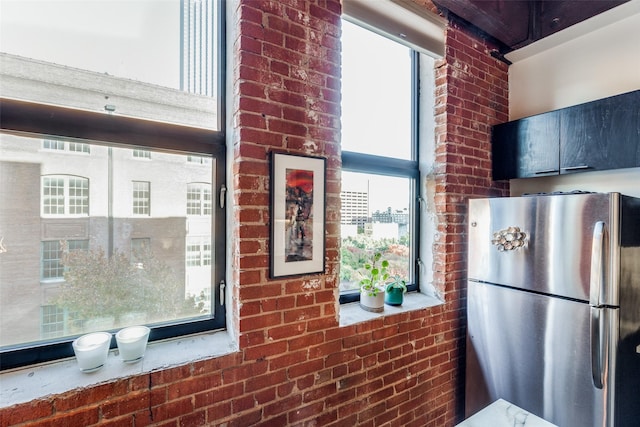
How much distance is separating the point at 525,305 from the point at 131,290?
1.96 metres

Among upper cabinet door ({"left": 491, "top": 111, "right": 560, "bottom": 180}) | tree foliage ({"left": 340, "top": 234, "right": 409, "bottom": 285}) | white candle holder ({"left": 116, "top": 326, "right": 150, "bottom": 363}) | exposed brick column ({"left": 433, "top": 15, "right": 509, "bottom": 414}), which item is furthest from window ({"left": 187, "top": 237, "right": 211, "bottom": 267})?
upper cabinet door ({"left": 491, "top": 111, "right": 560, "bottom": 180})

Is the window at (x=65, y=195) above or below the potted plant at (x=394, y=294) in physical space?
above

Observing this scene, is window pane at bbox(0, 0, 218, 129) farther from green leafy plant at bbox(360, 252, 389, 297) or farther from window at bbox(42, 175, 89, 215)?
green leafy plant at bbox(360, 252, 389, 297)

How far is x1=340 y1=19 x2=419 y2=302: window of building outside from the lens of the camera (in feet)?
6.01

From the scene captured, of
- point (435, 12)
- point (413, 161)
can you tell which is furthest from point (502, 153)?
point (435, 12)

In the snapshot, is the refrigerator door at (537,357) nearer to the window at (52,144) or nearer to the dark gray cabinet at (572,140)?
the dark gray cabinet at (572,140)

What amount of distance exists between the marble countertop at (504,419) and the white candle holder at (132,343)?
1178 mm

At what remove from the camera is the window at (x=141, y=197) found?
50.6 inches

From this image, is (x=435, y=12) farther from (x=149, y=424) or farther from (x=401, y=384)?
(x=149, y=424)

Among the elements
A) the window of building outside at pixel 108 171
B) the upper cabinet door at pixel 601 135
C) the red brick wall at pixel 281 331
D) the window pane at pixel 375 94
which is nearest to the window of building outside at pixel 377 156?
the window pane at pixel 375 94

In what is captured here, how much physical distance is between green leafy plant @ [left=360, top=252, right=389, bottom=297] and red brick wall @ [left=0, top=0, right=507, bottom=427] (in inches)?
7.1

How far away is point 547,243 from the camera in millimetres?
1528

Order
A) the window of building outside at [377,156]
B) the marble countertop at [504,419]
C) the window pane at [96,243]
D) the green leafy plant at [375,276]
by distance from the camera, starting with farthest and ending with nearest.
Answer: the window of building outside at [377,156] → the green leafy plant at [375,276] → the window pane at [96,243] → the marble countertop at [504,419]

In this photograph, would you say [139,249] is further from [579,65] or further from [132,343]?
[579,65]
